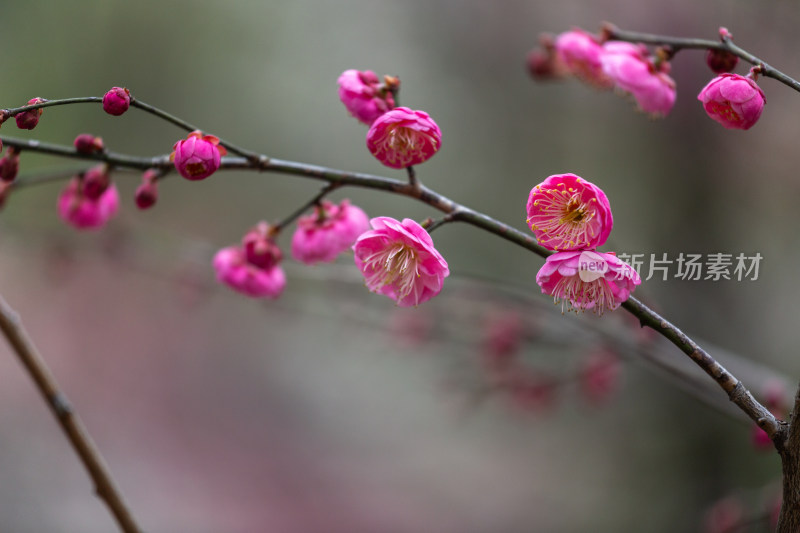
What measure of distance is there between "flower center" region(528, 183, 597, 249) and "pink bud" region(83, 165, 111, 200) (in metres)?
0.40

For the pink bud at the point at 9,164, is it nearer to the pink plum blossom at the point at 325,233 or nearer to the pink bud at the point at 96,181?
the pink bud at the point at 96,181

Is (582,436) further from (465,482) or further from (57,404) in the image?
(57,404)

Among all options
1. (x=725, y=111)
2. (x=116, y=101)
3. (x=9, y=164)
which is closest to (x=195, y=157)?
(x=116, y=101)

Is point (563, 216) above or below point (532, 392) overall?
below

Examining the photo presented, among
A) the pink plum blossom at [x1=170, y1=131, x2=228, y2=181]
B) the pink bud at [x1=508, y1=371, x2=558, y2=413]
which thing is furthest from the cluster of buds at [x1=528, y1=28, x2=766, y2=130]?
the pink bud at [x1=508, y1=371, x2=558, y2=413]

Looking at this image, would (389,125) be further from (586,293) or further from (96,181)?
(96,181)

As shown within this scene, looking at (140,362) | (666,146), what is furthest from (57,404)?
(140,362)

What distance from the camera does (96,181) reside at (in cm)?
61

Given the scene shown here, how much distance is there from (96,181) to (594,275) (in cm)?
46

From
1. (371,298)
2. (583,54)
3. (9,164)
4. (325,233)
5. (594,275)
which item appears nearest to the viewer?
(594,275)

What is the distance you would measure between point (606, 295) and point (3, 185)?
58 centimetres

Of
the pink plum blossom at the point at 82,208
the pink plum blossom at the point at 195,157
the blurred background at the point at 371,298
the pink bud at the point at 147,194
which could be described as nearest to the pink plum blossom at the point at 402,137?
the pink plum blossom at the point at 195,157

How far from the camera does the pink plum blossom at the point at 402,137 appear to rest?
0.49 metres

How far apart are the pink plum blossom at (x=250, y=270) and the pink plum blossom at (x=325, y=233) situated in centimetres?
3
